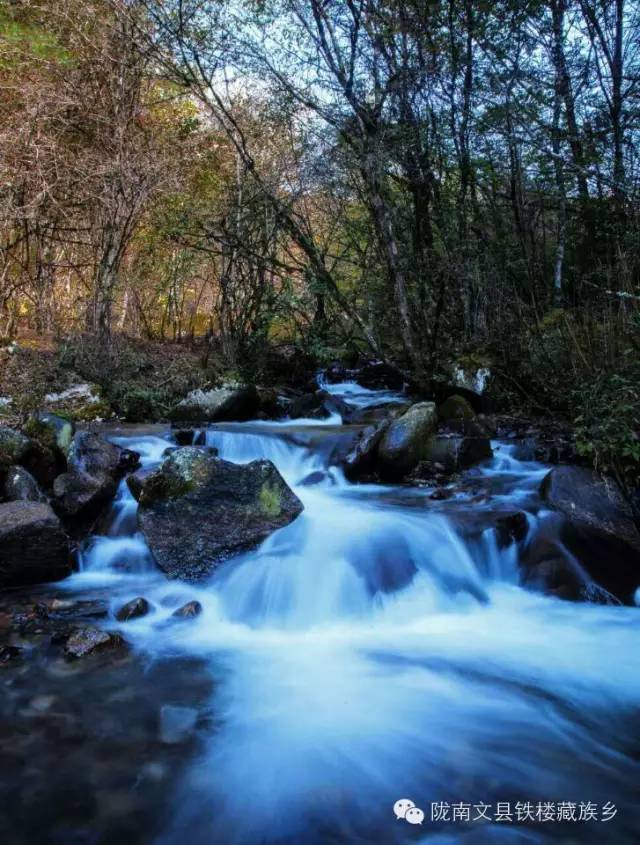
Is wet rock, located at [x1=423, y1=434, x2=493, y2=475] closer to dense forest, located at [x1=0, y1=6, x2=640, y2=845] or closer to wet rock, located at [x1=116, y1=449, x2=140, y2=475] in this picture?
dense forest, located at [x1=0, y1=6, x2=640, y2=845]

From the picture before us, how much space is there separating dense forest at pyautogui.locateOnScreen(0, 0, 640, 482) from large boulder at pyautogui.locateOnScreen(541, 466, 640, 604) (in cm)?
135

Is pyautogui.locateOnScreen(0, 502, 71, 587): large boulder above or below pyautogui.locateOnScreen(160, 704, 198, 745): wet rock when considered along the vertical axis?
above

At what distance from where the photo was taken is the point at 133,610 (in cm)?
469

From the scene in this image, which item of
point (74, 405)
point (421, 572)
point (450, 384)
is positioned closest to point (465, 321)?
point (450, 384)

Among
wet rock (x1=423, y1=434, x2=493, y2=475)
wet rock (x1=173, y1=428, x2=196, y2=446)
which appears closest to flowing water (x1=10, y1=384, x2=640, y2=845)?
wet rock (x1=423, y1=434, x2=493, y2=475)

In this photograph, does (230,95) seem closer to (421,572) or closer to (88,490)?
(88,490)

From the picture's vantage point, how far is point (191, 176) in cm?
1447

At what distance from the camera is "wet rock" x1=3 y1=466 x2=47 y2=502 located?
5776mm

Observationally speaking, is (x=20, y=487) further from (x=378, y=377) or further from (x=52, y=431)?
(x=378, y=377)

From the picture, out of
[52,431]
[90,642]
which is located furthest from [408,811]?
[52,431]

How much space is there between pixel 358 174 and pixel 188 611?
8760 mm

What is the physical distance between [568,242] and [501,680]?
30.7ft

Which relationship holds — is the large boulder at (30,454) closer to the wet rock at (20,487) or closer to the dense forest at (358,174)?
the wet rock at (20,487)

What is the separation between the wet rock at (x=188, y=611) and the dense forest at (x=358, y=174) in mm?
4912
